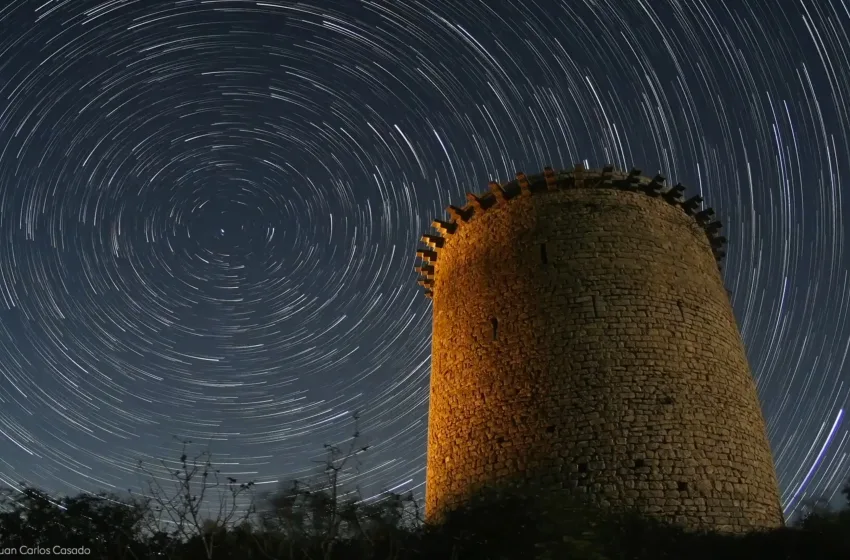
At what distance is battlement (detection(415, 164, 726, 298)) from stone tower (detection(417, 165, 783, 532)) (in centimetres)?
3

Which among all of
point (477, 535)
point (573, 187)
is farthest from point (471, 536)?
point (573, 187)

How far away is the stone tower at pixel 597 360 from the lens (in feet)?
32.6

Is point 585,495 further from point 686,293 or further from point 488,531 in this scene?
point 686,293

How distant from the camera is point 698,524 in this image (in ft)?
30.9

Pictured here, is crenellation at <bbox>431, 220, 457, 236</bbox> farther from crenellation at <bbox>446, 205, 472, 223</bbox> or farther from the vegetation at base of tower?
the vegetation at base of tower

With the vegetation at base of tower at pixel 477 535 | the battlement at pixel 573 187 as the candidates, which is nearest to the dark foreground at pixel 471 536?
the vegetation at base of tower at pixel 477 535

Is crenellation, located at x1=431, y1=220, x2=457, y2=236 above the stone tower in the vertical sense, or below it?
above

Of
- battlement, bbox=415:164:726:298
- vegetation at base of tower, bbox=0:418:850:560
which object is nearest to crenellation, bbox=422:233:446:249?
battlement, bbox=415:164:726:298

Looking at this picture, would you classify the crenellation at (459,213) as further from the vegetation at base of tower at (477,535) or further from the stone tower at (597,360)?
the vegetation at base of tower at (477,535)

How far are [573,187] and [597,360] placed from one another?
3.72 metres

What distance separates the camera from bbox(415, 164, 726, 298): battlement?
1277cm

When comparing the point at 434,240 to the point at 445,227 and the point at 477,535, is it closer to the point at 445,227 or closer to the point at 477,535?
the point at 445,227

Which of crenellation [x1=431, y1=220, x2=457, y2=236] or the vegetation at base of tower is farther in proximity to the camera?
crenellation [x1=431, y1=220, x2=457, y2=236]

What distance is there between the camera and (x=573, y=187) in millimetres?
12852
